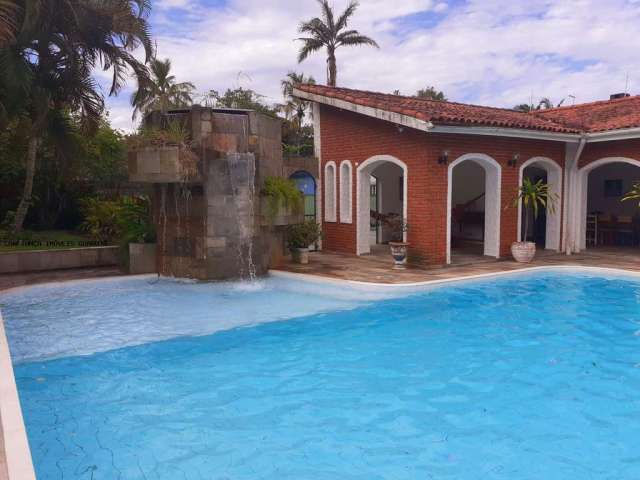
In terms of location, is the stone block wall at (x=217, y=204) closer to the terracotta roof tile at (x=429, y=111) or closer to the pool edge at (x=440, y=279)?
the pool edge at (x=440, y=279)

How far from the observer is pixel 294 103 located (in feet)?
122

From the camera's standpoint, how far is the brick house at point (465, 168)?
46.4ft

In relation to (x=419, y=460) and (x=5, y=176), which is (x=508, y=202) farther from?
(x=5, y=176)

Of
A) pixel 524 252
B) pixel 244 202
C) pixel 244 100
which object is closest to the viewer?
pixel 244 202

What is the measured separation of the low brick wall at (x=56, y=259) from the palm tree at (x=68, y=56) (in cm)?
320

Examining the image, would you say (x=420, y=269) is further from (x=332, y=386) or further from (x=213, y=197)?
(x=332, y=386)

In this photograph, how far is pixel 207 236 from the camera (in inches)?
508

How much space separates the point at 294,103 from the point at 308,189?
68.3ft

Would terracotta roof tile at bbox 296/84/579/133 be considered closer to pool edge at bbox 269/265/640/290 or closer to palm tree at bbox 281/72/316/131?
pool edge at bbox 269/265/640/290

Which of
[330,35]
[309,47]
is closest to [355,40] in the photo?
[330,35]

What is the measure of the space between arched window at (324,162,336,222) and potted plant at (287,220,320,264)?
2.67m

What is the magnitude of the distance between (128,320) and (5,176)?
1165cm

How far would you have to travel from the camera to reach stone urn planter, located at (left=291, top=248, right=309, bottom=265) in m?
15.0

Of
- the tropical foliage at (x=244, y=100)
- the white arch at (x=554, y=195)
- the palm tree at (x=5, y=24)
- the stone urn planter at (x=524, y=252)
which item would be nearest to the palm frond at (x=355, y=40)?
the tropical foliage at (x=244, y=100)
